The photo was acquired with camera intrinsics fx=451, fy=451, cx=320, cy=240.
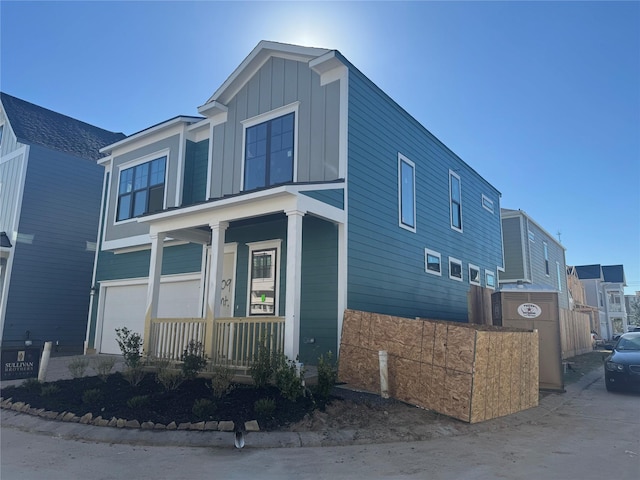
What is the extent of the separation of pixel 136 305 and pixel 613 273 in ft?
178

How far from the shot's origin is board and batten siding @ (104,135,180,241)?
1284cm

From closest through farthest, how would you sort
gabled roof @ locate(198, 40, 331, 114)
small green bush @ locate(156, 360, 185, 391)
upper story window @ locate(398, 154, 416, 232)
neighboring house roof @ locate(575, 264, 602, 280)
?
small green bush @ locate(156, 360, 185, 391) → gabled roof @ locate(198, 40, 331, 114) → upper story window @ locate(398, 154, 416, 232) → neighboring house roof @ locate(575, 264, 602, 280)

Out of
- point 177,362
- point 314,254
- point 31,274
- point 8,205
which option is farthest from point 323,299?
point 8,205

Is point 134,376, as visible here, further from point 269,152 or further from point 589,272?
point 589,272

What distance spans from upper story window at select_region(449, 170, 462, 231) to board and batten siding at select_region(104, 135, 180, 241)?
8317 millimetres

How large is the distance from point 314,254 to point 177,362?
3527 millimetres

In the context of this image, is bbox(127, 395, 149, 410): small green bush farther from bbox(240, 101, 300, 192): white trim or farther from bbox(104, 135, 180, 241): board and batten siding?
bbox(104, 135, 180, 241): board and batten siding

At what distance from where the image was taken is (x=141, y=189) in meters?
13.7

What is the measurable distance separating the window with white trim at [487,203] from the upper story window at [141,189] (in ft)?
37.0

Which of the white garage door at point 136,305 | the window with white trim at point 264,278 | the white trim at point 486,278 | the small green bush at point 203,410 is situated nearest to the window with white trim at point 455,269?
the white trim at point 486,278

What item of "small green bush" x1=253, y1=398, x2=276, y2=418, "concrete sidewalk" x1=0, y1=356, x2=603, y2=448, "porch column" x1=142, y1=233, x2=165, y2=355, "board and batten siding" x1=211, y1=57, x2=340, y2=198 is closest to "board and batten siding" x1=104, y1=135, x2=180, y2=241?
"board and batten siding" x1=211, y1=57, x2=340, y2=198

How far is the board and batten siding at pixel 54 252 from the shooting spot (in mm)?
15328

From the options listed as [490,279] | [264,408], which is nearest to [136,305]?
[264,408]

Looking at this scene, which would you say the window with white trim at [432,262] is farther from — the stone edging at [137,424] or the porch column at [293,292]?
the stone edging at [137,424]
